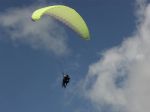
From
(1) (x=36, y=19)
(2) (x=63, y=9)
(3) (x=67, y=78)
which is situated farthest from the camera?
(3) (x=67, y=78)

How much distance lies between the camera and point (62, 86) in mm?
78625

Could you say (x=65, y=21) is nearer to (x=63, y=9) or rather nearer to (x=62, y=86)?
(x=63, y=9)

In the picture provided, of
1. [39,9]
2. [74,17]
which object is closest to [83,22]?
[74,17]

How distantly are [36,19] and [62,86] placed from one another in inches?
476

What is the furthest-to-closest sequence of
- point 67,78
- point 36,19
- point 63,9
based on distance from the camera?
1. point 67,78
2. point 63,9
3. point 36,19

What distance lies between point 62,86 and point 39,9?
11166 millimetres

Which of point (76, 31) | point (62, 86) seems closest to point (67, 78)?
point (62, 86)

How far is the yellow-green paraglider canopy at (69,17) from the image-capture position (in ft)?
240

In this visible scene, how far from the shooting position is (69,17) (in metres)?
75.8

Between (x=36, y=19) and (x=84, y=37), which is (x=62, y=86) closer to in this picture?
(x=84, y=37)

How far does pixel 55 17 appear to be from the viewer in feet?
245

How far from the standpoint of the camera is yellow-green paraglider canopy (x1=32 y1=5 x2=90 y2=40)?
73000mm

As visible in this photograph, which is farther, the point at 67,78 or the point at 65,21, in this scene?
the point at 67,78

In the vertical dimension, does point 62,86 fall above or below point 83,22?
below
